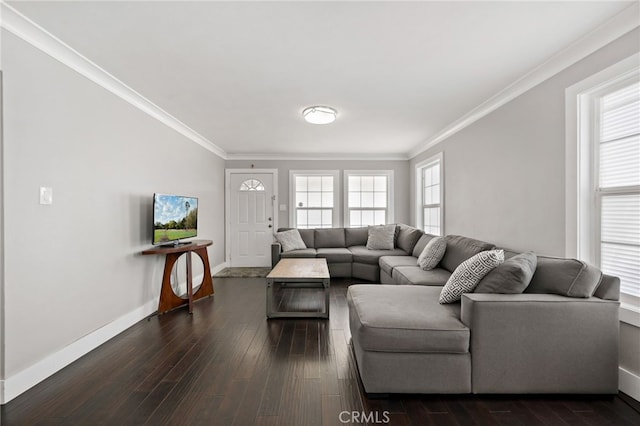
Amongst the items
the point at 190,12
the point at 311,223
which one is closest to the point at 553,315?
the point at 190,12

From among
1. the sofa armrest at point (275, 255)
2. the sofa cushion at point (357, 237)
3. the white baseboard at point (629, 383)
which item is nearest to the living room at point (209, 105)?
the white baseboard at point (629, 383)

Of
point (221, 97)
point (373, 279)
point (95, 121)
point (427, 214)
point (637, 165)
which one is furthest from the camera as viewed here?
point (427, 214)

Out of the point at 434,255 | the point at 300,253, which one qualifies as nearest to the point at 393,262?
the point at 434,255

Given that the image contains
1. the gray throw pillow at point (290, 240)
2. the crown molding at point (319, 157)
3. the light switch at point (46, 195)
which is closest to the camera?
the light switch at point (46, 195)

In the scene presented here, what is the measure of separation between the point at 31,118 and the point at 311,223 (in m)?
4.68

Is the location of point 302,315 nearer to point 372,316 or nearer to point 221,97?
point 372,316

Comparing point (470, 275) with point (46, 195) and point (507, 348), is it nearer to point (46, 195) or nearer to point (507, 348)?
point (507, 348)

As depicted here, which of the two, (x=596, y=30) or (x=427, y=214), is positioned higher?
(x=596, y=30)

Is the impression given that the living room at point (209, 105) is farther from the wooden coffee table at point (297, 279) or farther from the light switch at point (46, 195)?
the wooden coffee table at point (297, 279)

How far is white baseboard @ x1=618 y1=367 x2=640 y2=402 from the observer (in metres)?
1.80

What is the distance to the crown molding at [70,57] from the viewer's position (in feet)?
5.98

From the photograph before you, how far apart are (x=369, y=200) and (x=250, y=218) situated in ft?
8.27

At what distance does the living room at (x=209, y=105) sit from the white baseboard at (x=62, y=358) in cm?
1

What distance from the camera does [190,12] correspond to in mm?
1751
